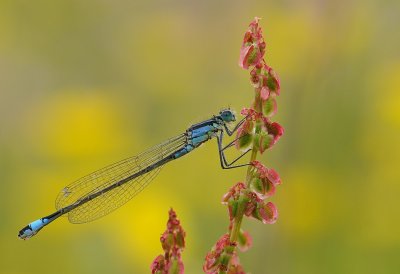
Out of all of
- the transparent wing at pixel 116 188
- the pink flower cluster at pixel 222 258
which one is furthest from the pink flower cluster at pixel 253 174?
the transparent wing at pixel 116 188

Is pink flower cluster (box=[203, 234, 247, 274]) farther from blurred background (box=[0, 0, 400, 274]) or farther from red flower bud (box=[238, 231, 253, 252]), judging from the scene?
blurred background (box=[0, 0, 400, 274])

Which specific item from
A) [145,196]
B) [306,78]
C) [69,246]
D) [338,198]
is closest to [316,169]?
[338,198]

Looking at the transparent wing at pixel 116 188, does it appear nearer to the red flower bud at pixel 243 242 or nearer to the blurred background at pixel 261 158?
the blurred background at pixel 261 158

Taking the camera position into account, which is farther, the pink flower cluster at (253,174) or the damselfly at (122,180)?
the damselfly at (122,180)

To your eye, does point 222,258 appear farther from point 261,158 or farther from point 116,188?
point 261,158

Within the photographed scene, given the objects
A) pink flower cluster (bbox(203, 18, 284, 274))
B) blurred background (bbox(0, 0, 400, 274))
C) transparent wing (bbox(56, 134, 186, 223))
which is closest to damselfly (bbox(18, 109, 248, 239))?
transparent wing (bbox(56, 134, 186, 223))

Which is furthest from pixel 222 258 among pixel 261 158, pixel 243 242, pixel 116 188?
pixel 261 158

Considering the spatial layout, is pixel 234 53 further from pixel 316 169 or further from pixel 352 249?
pixel 352 249
